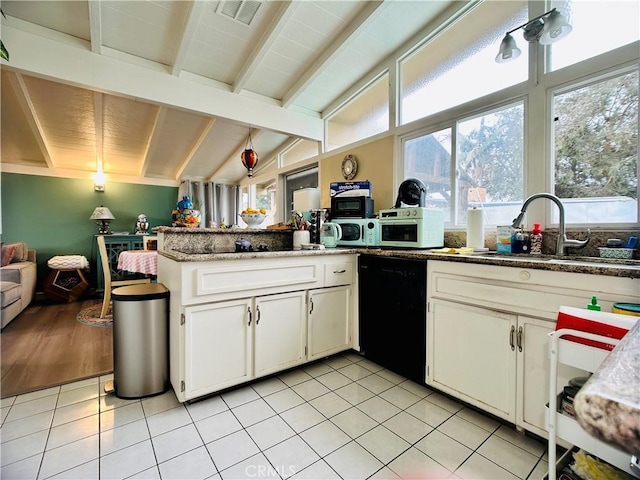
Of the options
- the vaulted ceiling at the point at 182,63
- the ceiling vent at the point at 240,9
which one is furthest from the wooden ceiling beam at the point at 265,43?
the ceiling vent at the point at 240,9

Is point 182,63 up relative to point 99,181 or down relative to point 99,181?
up

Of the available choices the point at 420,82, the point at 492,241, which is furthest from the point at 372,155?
the point at 492,241

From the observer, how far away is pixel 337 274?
7.95ft

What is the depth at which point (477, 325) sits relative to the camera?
5.61 ft

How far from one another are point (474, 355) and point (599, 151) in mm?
1445

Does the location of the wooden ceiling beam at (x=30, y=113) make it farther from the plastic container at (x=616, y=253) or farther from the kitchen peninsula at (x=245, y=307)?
the plastic container at (x=616, y=253)

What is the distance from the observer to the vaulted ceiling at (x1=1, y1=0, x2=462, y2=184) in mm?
2400

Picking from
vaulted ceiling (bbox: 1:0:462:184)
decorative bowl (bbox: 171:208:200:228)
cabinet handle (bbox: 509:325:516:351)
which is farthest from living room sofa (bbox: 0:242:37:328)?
cabinet handle (bbox: 509:325:516:351)

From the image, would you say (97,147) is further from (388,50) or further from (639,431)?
(639,431)

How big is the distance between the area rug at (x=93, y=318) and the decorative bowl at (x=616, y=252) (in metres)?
4.39

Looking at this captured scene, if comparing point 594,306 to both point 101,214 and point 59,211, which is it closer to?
point 101,214

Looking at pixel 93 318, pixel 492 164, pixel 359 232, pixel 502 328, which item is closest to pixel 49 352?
pixel 93 318

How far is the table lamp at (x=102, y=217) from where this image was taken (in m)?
5.12

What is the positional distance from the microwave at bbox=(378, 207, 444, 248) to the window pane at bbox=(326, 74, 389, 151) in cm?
132
